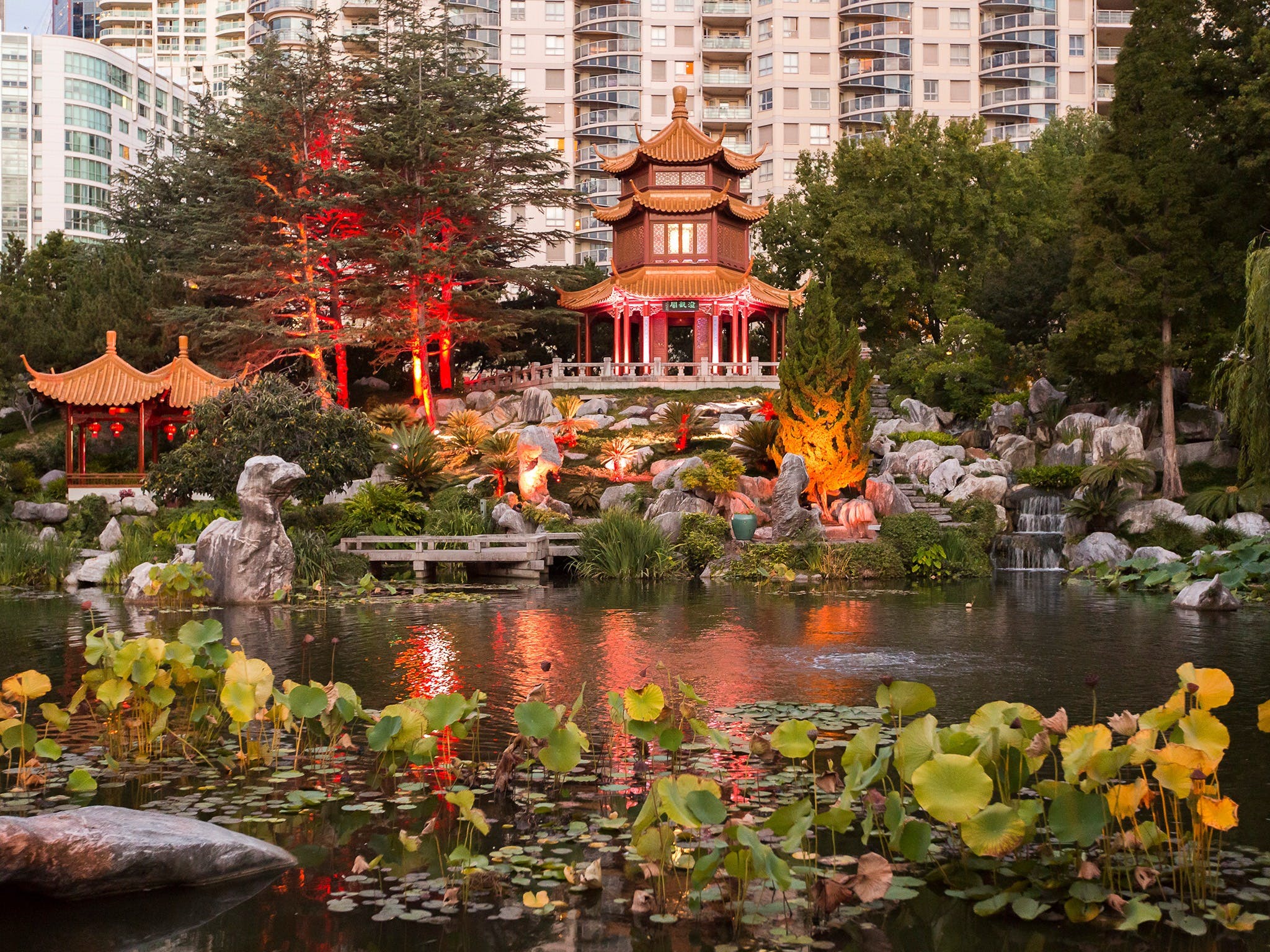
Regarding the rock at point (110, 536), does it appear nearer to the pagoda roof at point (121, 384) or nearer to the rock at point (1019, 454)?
the pagoda roof at point (121, 384)

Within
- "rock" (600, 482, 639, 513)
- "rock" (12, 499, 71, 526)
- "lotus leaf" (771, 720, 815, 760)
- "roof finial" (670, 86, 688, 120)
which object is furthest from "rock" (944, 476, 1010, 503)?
"roof finial" (670, 86, 688, 120)

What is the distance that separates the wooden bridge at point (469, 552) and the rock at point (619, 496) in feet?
9.34

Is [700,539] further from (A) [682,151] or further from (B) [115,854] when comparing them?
(A) [682,151]

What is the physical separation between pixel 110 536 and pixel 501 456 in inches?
311

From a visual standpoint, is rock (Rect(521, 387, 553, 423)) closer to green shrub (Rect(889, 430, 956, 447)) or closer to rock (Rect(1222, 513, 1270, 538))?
green shrub (Rect(889, 430, 956, 447))

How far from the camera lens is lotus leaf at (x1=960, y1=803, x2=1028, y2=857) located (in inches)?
182

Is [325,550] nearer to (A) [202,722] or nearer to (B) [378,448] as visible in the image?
(B) [378,448]

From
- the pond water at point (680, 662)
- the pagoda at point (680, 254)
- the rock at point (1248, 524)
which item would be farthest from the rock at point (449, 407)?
the rock at point (1248, 524)

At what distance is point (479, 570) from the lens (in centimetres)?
2164

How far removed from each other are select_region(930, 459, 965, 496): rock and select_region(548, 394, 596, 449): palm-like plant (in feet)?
28.8

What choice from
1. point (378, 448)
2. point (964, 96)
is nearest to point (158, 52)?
point (964, 96)

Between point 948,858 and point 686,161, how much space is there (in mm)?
35904

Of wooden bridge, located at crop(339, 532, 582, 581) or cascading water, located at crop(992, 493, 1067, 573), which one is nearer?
wooden bridge, located at crop(339, 532, 582, 581)

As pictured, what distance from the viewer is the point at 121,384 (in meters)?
27.6
